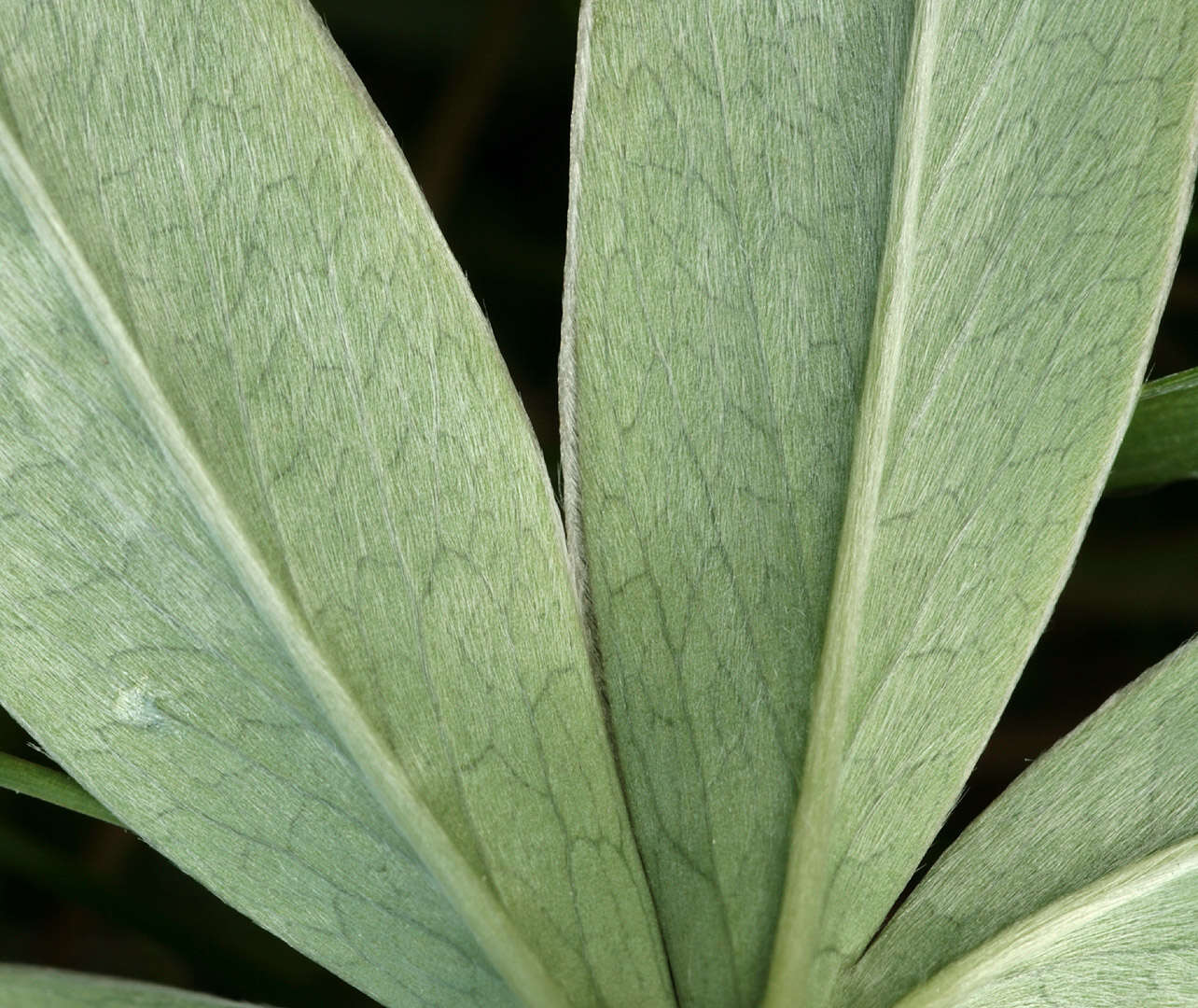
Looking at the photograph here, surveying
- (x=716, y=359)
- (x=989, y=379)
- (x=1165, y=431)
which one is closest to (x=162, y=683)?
(x=716, y=359)

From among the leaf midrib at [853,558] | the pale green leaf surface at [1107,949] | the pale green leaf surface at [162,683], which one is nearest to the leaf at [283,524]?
the pale green leaf surface at [162,683]

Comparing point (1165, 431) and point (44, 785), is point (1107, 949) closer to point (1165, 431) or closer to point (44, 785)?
point (1165, 431)

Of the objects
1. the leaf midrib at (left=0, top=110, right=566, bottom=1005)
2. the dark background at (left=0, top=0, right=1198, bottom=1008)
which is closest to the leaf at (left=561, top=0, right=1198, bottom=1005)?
the leaf midrib at (left=0, top=110, right=566, bottom=1005)

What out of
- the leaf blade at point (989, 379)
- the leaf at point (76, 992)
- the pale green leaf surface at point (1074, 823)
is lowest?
the leaf at point (76, 992)

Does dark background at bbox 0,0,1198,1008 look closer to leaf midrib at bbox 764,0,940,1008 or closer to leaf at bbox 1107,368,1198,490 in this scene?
leaf at bbox 1107,368,1198,490

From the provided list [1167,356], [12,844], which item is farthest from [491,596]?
[1167,356]

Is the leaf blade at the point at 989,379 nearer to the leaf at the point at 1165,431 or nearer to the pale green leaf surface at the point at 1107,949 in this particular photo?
the pale green leaf surface at the point at 1107,949
